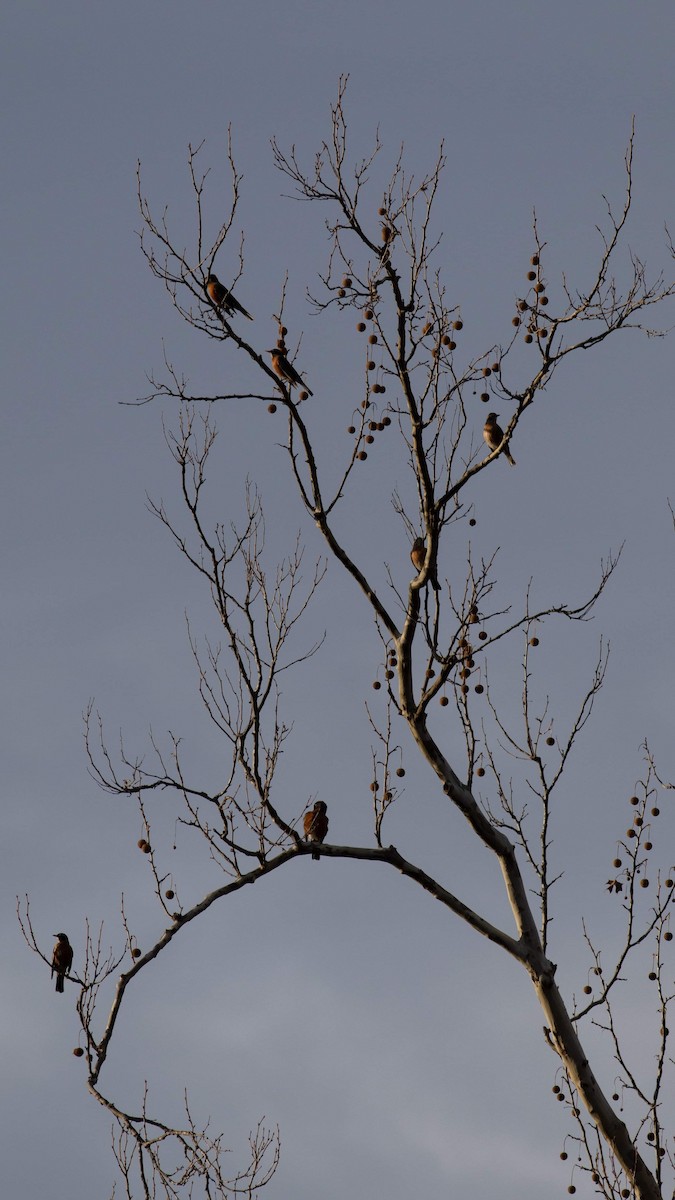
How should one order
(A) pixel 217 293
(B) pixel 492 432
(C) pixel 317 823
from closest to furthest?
(A) pixel 217 293 < (C) pixel 317 823 < (B) pixel 492 432

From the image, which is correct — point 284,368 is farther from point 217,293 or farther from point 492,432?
point 492,432

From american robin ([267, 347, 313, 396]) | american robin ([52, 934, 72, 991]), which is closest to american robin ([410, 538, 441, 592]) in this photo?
american robin ([267, 347, 313, 396])

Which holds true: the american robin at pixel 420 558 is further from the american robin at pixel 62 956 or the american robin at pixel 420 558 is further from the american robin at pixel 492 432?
the american robin at pixel 62 956

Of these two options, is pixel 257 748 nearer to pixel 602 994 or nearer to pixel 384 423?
pixel 384 423

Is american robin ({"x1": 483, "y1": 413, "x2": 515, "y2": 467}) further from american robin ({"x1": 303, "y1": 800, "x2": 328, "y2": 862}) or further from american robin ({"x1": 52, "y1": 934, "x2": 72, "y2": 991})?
american robin ({"x1": 52, "y1": 934, "x2": 72, "y2": 991})

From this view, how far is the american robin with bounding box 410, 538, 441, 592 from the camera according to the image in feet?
22.4

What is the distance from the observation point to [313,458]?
277 inches

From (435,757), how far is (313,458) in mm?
1551

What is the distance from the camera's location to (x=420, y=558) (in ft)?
27.0

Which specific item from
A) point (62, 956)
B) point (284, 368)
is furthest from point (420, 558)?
point (62, 956)

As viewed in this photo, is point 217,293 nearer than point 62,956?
Yes

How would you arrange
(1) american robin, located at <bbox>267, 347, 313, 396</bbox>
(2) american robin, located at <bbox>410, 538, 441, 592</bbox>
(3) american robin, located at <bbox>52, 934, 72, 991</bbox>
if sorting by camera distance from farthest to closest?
1. (3) american robin, located at <bbox>52, 934, 72, 991</bbox>
2. (1) american robin, located at <bbox>267, 347, 313, 396</bbox>
3. (2) american robin, located at <bbox>410, 538, 441, 592</bbox>

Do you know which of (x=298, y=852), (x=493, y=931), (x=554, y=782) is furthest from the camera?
(x=554, y=782)

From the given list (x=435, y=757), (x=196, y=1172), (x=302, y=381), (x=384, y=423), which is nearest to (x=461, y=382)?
(x=384, y=423)
